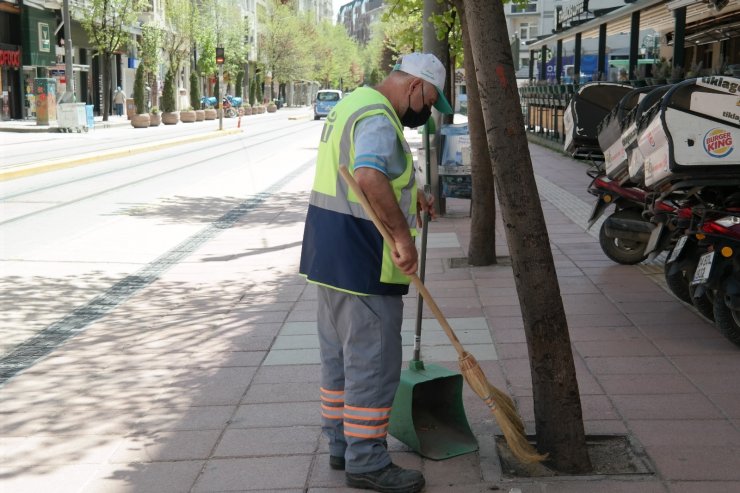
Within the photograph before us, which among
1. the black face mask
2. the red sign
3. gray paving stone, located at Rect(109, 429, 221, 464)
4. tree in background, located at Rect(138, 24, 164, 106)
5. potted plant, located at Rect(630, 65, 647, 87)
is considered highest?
tree in background, located at Rect(138, 24, 164, 106)

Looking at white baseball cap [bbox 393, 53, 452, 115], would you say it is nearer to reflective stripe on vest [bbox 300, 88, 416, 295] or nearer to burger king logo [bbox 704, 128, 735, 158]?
reflective stripe on vest [bbox 300, 88, 416, 295]

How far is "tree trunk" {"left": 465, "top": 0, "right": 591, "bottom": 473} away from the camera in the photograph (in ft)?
13.6

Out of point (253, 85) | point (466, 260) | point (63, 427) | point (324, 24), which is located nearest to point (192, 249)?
point (466, 260)

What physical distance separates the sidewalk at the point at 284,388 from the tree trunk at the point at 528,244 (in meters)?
0.27

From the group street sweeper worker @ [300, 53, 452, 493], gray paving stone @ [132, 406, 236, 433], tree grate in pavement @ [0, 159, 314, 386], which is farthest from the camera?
tree grate in pavement @ [0, 159, 314, 386]

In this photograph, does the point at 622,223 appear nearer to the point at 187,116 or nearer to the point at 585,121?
the point at 585,121

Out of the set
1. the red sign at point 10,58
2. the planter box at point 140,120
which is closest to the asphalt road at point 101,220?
the planter box at point 140,120

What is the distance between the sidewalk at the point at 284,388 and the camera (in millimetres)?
4090

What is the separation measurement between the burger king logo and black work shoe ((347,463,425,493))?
3219 mm

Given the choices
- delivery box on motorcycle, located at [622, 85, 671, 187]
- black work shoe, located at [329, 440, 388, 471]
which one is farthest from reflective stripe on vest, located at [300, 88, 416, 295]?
delivery box on motorcycle, located at [622, 85, 671, 187]

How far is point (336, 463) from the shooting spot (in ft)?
13.5

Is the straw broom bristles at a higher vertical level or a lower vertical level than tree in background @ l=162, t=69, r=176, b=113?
lower

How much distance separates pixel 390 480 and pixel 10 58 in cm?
4510

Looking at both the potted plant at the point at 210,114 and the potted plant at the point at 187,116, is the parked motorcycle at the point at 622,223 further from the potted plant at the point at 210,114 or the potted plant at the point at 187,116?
the potted plant at the point at 210,114
